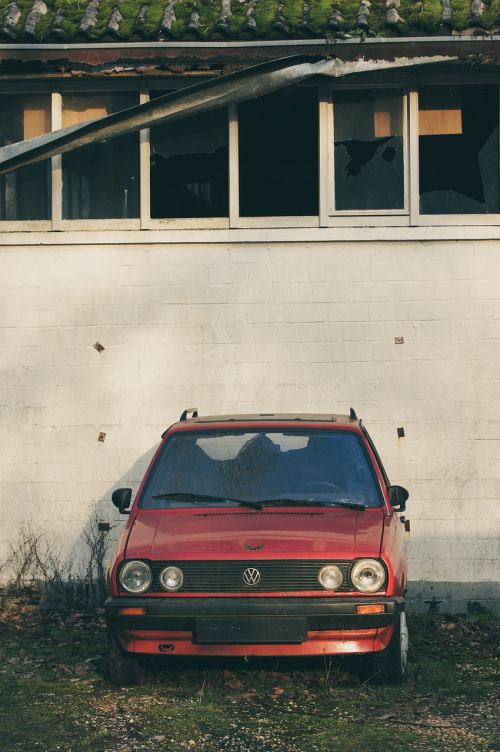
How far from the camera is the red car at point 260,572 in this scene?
688cm

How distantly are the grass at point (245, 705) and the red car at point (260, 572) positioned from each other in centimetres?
29

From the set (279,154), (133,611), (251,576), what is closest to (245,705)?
(251,576)

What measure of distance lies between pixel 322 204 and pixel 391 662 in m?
5.04

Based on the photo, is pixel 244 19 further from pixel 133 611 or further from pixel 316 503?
pixel 133 611

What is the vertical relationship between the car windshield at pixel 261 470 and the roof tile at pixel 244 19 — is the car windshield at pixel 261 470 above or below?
below

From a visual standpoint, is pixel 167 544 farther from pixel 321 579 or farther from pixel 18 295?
pixel 18 295

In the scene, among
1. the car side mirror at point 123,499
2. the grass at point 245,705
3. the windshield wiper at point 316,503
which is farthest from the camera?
the car side mirror at point 123,499

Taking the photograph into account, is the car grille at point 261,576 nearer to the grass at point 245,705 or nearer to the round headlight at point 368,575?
the round headlight at point 368,575

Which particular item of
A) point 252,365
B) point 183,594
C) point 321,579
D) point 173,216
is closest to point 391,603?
point 321,579

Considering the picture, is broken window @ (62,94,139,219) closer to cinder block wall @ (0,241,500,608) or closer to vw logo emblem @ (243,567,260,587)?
cinder block wall @ (0,241,500,608)

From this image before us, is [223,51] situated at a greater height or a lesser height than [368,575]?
greater

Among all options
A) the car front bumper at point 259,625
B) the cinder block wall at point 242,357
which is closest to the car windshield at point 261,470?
the car front bumper at point 259,625

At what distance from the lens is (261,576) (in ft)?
23.0

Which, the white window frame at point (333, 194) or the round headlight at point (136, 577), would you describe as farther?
the white window frame at point (333, 194)
